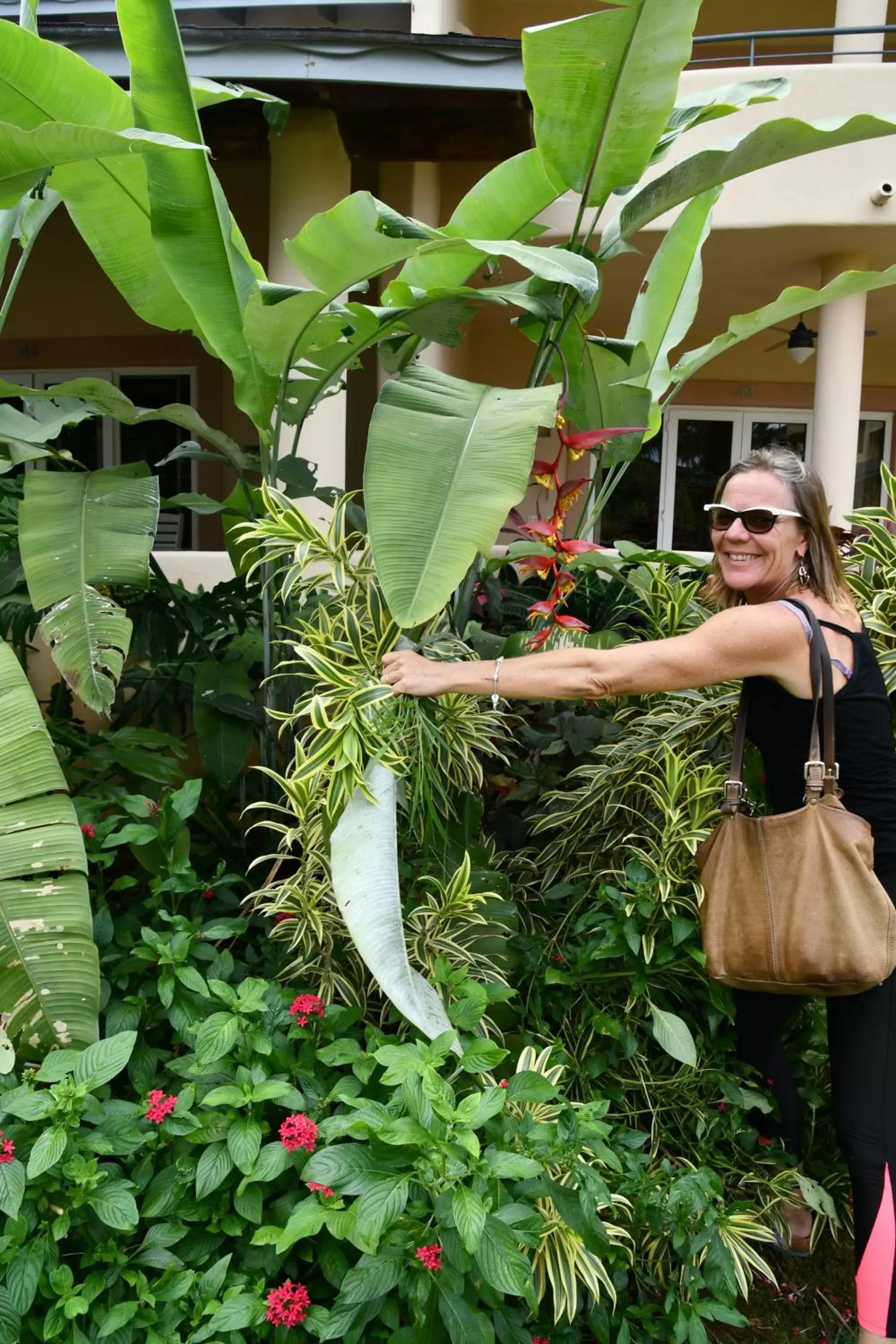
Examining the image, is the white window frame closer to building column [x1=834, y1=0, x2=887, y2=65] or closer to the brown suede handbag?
building column [x1=834, y1=0, x2=887, y2=65]

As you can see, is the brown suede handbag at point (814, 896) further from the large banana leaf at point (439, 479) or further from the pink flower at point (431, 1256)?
the pink flower at point (431, 1256)

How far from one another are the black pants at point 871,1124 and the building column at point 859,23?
5.52 metres

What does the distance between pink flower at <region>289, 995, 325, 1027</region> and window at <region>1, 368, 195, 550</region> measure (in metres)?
6.26

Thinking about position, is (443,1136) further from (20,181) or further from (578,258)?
(20,181)

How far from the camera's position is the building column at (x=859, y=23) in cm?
555

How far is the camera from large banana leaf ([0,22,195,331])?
2.24 metres

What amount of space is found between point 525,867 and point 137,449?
6.44 m

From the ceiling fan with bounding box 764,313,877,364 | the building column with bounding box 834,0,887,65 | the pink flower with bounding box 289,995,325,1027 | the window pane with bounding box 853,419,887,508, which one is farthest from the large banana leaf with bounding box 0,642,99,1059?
the window pane with bounding box 853,419,887,508

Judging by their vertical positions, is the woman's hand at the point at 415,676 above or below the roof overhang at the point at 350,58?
below

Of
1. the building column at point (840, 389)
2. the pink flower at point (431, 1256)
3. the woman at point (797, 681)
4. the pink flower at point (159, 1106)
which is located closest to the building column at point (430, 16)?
the building column at point (840, 389)

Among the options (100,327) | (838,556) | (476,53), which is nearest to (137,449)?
(100,327)

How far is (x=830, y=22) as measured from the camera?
7.65 m

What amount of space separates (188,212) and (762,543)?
5.41 feet

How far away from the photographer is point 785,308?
117 inches
